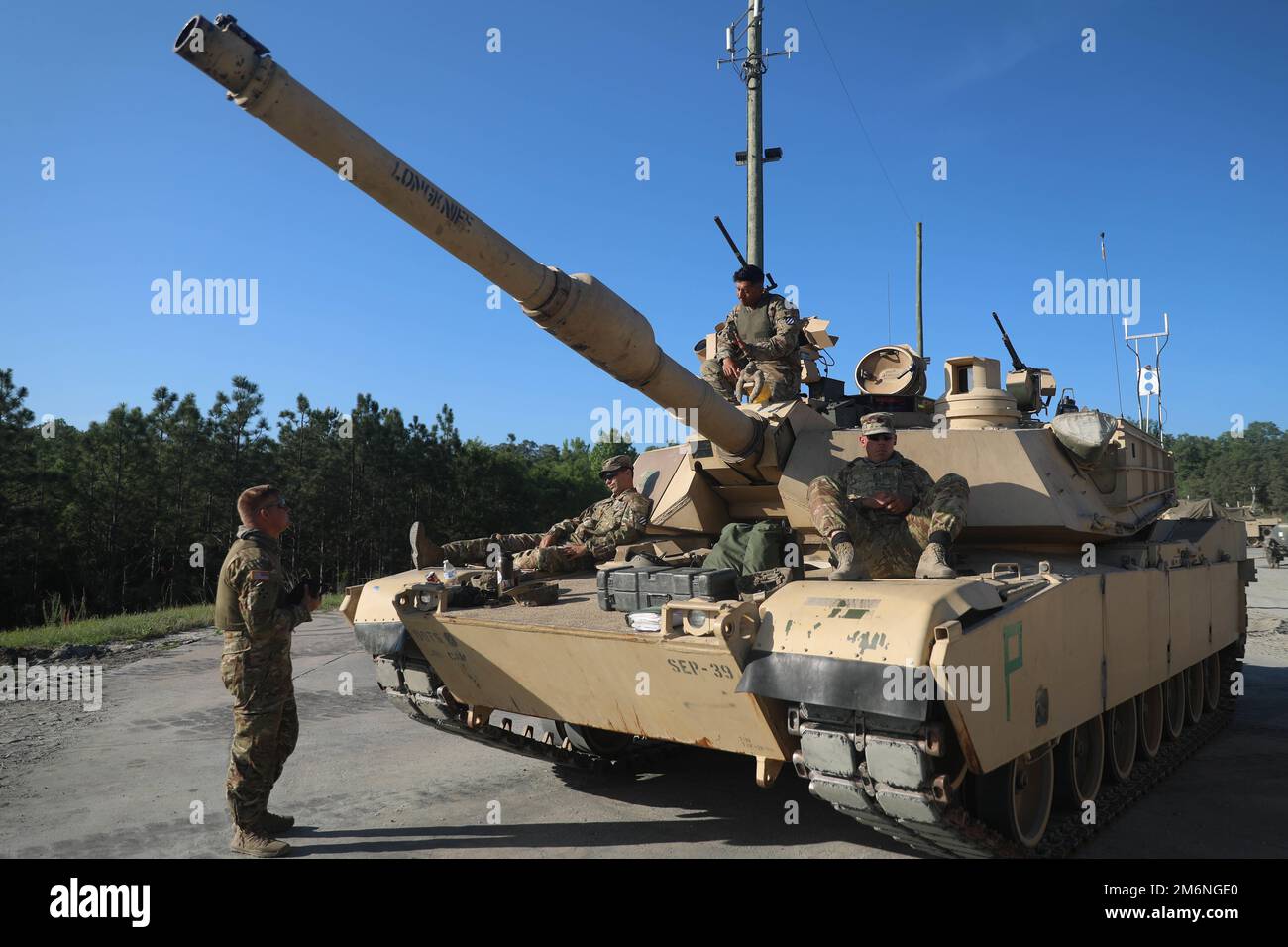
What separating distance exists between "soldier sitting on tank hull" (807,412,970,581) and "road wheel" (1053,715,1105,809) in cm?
152

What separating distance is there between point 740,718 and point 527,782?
2.92 meters

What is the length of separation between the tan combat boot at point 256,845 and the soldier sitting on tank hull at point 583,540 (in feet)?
7.62

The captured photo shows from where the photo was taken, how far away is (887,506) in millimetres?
5801

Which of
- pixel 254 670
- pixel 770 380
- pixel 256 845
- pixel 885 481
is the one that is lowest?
pixel 256 845

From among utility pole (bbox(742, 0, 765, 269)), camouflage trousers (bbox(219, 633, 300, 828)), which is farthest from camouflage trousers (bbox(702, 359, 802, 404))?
utility pole (bbox(742, 0, 765, 269))

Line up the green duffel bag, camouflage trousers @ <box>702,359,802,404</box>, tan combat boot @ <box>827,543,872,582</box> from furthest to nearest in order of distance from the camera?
camouflage trousers @ <box>702,359,802,404</box> → the green duffel bag → tan combat boot @ <box>827,543,872,582</box>

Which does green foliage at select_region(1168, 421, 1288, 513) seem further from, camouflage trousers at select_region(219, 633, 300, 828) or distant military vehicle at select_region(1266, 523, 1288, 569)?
camouflage trousers at select_region(219, 633, 300, 828)

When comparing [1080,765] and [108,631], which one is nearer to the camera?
[1080,765]

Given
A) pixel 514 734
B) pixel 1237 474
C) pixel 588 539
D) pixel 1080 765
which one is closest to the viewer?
pixel 1080 765

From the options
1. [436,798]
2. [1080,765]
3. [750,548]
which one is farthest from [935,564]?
[436,798]

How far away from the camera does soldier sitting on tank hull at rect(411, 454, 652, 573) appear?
23.3 feet

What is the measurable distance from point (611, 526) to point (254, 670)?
110 inches

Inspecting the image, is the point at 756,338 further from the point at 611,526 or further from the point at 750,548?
the point at 750,548
